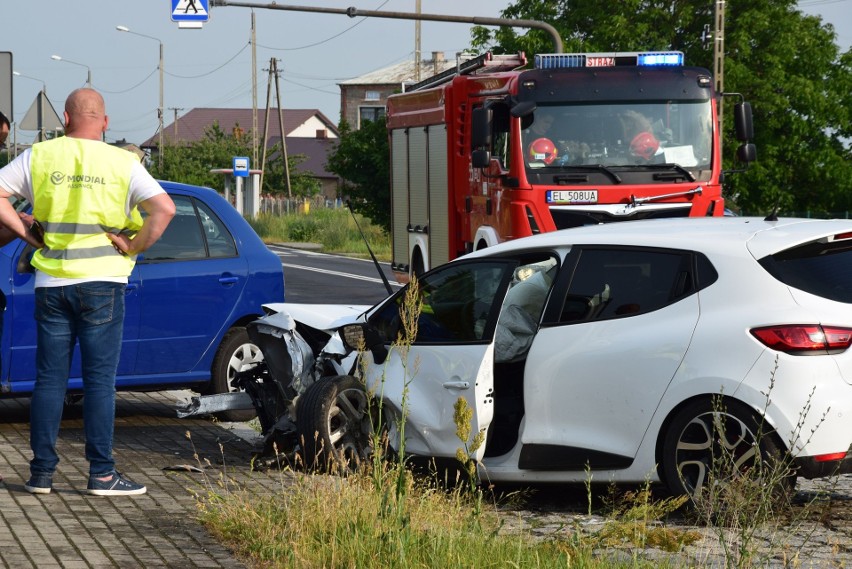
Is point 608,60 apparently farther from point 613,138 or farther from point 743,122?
point 743,122

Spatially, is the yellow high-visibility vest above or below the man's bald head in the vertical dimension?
below

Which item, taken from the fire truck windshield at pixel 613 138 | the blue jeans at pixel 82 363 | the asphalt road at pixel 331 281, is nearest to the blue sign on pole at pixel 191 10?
the asphalt road at pixel 331 281

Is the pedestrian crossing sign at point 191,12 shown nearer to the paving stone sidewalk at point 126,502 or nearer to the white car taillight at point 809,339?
the paving stone sidewalk at point 126,502

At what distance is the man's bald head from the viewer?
22.5 feet

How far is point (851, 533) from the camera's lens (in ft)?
21.1

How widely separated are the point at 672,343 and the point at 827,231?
933mm

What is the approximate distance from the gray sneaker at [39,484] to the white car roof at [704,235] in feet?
8.16

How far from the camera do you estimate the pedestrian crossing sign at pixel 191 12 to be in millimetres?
29516

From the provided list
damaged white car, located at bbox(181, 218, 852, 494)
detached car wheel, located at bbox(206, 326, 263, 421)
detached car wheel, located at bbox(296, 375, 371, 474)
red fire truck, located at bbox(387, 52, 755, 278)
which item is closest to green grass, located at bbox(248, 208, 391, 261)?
red fire truck, located at bbox(387, 52, 755, 278)

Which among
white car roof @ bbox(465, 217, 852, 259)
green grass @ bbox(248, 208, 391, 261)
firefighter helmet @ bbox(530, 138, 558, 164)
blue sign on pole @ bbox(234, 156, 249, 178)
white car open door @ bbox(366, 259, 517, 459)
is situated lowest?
green grass @ bbox(248, 208, 391, 261)

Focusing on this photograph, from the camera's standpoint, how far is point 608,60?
15.3m

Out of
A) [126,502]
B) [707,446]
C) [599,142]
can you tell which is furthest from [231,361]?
[599,142]

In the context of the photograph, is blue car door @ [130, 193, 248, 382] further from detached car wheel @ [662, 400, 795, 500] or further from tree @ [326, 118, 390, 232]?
tree @ [326, 118, 390, 232]

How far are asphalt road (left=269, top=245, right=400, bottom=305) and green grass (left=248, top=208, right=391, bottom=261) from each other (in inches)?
176
